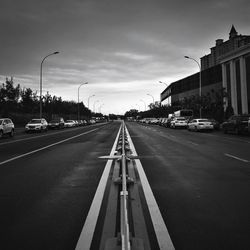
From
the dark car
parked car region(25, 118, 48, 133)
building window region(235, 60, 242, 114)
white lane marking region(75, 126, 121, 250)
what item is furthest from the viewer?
building window region(235, 60, 242, 114)

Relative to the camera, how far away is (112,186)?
22.1ft

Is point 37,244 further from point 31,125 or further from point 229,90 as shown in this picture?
point 229,90

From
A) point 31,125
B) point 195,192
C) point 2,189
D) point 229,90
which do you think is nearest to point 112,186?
point 195,192

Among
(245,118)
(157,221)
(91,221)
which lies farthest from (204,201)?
(245,118)

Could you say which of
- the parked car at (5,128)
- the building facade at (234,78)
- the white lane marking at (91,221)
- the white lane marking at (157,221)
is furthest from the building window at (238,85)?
the white lane marking at (91,221)

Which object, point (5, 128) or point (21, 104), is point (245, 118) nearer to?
point (5, 128)

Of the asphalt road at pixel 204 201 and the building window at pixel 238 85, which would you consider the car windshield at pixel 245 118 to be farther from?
the building window at pixel 238 85

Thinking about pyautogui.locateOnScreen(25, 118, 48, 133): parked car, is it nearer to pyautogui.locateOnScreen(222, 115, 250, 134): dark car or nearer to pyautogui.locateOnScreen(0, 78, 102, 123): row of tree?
pyautogui.locateOnScreen(0, 78, 102, 123): row of tree

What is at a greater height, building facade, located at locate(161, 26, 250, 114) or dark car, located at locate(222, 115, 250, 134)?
building facade, located at locate(161, 26, 250, 114)

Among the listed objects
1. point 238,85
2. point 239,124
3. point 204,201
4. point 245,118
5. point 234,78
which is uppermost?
point 234,78

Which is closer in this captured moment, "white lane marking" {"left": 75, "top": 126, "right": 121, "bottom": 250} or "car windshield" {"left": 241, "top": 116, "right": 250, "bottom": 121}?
"white lane marking" {"left": 75, "top": 126, "right": 121, "bottom": 250}

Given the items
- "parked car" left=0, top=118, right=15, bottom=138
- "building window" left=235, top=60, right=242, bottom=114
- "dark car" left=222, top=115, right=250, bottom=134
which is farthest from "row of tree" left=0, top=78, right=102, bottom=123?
"building window" left=235, top=60, right=242, bottom=114

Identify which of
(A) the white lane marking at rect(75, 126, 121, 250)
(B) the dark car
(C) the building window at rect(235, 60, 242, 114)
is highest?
(C) the building window at rect(235, 60, 242, 114)

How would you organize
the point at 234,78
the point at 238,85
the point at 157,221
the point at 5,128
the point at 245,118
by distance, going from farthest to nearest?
1. the point at 234,78
2. the point at 238,85
3. the point at 5,128
4. the point at 245,118
5. the point at 157,221
